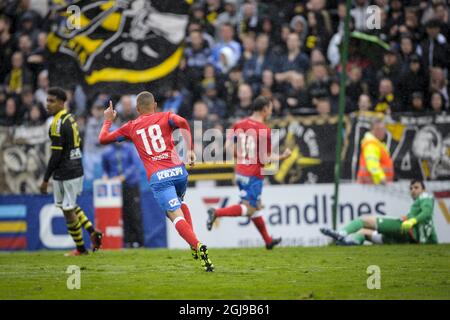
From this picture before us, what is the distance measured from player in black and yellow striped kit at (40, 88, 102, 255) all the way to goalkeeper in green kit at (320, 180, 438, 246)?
4.50 m

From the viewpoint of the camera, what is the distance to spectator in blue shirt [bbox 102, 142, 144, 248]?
1884 cm

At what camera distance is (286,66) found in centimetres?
2022

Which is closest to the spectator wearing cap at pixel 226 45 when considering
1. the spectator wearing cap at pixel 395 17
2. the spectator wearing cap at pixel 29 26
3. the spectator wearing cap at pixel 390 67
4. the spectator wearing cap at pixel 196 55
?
the spectator wearing cap at pixel 196 55

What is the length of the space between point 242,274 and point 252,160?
4793 millimetres

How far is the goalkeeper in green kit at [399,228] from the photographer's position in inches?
Answer: 661

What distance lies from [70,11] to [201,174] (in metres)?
4.09

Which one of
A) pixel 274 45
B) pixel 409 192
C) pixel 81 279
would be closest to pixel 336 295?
pixel 81 279

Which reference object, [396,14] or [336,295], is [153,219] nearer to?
[396,14]

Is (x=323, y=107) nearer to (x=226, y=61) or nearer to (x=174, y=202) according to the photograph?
(x=226, y=61)

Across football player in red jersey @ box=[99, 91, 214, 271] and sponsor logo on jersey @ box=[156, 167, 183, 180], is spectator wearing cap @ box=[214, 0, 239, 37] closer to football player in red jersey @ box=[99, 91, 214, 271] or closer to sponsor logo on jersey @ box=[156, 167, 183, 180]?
football player in red jersey @ box=[99, 91, 214, 271]

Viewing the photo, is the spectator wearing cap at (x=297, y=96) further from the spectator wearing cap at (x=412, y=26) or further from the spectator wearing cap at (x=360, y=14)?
the spectator wearing cap at (x=412, y=26)

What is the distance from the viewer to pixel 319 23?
2059 cm

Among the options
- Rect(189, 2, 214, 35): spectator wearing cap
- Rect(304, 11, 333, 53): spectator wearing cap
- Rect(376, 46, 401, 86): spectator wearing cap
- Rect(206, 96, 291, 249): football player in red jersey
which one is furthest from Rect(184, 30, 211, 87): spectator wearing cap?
Rect(206, 96, 291, 249): football player in red jersey

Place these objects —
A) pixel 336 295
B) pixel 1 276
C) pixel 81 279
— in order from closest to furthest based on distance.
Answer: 1. pixel 336 295
2. pixel 81 279
3. pixel 1 276
